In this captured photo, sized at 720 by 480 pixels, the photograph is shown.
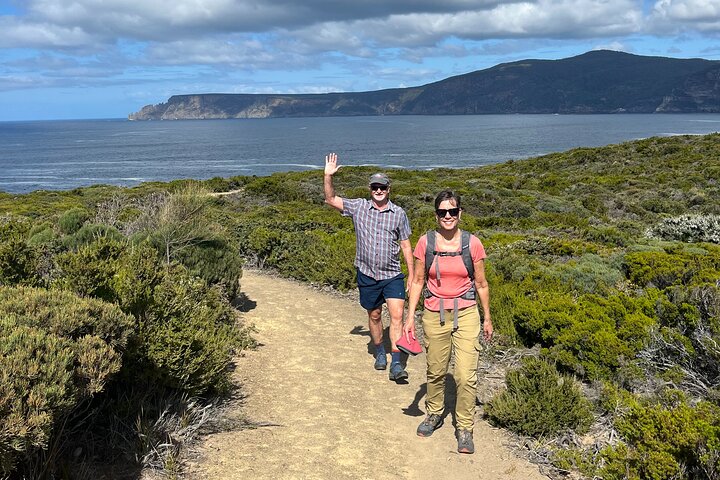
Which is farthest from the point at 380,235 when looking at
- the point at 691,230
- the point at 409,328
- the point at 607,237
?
the point at 691,230

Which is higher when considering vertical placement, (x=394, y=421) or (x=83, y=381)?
(x=83, y=381)

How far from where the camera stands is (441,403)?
439 cm

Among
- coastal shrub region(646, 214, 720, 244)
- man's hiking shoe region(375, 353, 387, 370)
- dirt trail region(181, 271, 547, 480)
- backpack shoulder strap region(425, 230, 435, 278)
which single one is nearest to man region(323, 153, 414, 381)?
man's hiking shoe region(375, 353, 387, 370)

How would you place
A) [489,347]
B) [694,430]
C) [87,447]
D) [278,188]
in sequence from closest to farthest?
[694,430]
[87,447]
[489,347]
[278,188]

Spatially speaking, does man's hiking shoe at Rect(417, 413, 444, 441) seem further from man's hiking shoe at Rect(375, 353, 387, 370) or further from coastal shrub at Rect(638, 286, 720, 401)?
coastal shrub at Rect(638, 286, 720, 401)

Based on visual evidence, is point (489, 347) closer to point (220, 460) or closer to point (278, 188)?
point (220, 460)

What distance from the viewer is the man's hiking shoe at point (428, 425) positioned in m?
4.37

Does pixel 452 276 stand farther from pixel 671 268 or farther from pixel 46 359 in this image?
pixel 671 268

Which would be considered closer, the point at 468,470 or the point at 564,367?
the point at 468,470

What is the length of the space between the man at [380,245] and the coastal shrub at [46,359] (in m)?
2.35

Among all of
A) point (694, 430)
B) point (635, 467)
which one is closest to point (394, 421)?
point (635, 467)

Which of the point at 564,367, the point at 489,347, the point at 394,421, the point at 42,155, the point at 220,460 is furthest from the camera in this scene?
the point at 42,155

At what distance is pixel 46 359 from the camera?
278 cm

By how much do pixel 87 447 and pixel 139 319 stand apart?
0.89m
